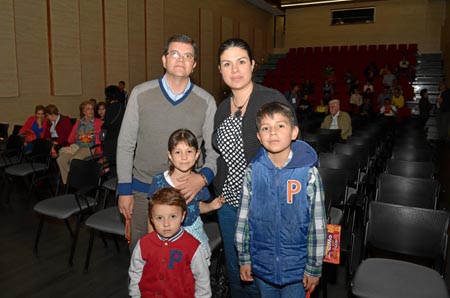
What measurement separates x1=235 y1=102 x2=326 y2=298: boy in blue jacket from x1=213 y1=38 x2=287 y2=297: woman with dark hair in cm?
15

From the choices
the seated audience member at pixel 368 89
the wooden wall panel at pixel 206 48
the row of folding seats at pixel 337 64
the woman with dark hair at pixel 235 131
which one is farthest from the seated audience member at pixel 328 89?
the woman with dark hair at pixel 235 131

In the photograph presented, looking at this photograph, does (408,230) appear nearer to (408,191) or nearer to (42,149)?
(408,191)

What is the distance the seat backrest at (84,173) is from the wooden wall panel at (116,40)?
6.24m

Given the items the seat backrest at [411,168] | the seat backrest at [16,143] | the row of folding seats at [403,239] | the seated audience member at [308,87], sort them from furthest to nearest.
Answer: the seated audience member at [308,87] < the seat backrest at [16,143] < the seat backrest at [411,168] < the row of folding seats at [403,239]

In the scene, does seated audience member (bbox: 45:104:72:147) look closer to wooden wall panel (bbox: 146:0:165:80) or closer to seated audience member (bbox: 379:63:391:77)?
wooden wall panel (bbox: 146:0:165:80)

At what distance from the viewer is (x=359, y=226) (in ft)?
13.5

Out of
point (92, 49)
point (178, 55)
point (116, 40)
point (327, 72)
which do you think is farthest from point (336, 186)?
point (327, 72)

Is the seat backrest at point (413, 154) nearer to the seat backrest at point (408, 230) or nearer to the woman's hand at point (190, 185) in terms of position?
the seat backrest at point (408, 230)

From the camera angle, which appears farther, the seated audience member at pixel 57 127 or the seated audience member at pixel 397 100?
the seated audience member at pixel 397 100

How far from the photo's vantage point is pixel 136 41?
10281 mm

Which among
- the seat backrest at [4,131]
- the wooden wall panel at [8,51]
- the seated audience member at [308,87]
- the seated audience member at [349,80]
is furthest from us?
the seated audience member at [308,87]

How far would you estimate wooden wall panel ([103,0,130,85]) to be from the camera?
9398 mm

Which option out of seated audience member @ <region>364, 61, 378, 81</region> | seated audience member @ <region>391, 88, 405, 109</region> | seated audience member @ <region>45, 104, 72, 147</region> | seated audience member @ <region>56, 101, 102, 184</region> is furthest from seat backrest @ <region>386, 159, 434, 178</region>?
seated audience member @ <region>364, 61, 378, 81</region>

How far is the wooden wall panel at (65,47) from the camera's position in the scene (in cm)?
815
